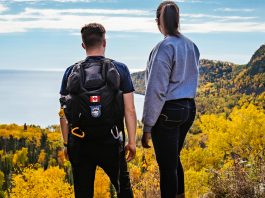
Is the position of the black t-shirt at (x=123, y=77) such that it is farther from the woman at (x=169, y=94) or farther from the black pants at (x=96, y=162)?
the black pants at (x=96, y=162)

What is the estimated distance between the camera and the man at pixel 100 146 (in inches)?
131

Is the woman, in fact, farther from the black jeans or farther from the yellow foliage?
the yellow foliage

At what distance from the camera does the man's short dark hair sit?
3.41 meters

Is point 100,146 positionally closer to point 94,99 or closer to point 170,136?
point 94,99

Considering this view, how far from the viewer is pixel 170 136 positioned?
12.2 ft

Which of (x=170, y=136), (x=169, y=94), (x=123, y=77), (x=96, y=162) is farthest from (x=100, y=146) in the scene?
(x=169, y=94)

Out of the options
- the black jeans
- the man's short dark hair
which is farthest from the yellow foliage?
the man's short dark hair

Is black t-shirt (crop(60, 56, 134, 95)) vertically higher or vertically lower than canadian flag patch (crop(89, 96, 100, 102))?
higher

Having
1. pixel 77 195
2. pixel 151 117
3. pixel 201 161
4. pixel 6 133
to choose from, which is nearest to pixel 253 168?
pixel 151 117

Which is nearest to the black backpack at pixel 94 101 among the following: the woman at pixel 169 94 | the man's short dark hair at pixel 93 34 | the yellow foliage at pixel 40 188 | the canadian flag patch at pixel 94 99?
the canadian flag patch at pixel 94 99

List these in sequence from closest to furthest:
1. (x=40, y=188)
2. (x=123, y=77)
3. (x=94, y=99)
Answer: (x=94, y=99)
(x=123, y=77)
(x=40, y=188)

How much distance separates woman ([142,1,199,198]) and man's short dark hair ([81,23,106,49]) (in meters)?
0.56

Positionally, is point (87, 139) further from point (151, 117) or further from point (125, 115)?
point (151, 117)

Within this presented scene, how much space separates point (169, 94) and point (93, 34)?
886mm
